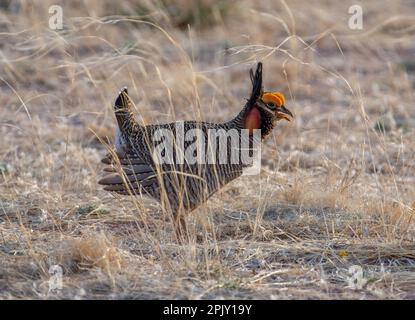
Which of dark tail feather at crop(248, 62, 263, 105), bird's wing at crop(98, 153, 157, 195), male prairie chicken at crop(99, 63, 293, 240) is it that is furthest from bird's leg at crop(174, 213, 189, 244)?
dark tail feather at crop(248, 62, 263, 105)

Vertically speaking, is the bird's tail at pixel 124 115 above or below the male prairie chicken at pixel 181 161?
above

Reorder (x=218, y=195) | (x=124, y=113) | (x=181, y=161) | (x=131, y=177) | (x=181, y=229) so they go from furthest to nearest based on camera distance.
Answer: (x=218, y=195) < (x=124, y=113) < (x=131, y=177) < (x=181, y=161) < (x=181, y=229)

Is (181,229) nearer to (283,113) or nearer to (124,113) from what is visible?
(124,113)

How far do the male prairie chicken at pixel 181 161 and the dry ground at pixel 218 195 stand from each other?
133 mm

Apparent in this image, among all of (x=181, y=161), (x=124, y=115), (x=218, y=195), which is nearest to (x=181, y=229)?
(x=181, y=161)

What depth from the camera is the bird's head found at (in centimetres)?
625

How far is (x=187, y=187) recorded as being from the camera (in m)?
5.79

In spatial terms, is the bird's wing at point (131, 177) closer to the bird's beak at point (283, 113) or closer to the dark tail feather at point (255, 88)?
the dark tail feather at point (255, 88)

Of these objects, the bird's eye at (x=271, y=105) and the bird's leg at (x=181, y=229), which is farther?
the bird's eye at (x=271, y=105)

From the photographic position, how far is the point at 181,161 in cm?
566

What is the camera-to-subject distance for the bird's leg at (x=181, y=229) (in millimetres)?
5448

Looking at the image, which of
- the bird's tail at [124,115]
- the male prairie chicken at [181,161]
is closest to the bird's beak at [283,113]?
the male prairie chicken at [181,161]

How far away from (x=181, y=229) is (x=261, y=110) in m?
1.18
